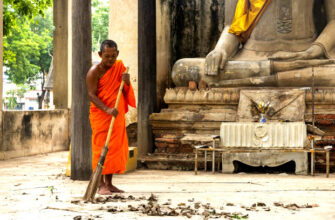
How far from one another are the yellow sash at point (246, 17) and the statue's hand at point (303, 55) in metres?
1.04

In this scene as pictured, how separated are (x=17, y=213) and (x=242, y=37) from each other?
635 cm

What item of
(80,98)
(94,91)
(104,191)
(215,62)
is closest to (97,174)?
(104,191)

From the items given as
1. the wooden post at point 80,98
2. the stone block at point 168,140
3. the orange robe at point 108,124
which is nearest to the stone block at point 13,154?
the stone block at point 168,140

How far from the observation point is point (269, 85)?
839cm

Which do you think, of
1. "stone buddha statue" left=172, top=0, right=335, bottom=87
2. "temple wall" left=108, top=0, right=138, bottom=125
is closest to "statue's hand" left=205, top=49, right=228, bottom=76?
"stone buddha statue" left=172, top=0, right=335, bottom=87

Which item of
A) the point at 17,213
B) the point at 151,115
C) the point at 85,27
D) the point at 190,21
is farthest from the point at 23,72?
the point at 17,213

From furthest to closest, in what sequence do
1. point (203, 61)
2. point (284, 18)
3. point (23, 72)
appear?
point (23, 72) → point (284, 18) → point (203, 61)

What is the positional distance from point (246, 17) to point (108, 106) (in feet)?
16.2

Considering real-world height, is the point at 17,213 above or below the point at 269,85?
below

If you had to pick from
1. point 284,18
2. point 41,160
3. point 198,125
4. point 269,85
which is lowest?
point 41,160

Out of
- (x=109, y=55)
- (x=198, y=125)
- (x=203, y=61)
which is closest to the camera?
(x=109, y=55)

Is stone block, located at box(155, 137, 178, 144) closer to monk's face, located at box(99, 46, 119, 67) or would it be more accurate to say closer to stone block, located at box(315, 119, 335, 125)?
stone block, located at box(315, 119, 335, 125)

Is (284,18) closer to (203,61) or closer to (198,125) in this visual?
(203,61)

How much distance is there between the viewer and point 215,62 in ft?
28.1
